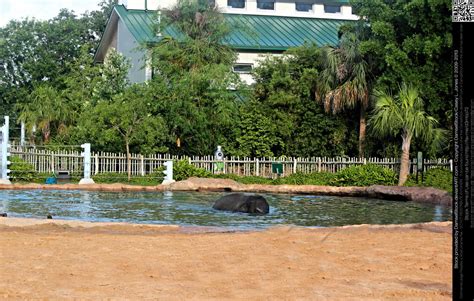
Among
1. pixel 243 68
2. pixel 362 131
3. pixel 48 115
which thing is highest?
pixel 243 68

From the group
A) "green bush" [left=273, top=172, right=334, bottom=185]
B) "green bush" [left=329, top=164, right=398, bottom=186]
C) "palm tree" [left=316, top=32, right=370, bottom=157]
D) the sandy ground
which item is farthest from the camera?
"palm tree" [left=316, top=32, right=370, bottom=157]

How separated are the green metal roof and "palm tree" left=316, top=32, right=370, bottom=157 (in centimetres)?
652

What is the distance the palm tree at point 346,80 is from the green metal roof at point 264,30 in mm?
6524

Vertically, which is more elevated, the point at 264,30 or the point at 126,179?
the point at 264,30

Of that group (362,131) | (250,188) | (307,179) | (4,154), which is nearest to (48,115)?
(4,154)

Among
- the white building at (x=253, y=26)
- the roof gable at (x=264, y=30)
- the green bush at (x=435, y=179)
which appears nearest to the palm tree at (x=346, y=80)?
the green bush at (x=435, y=179)

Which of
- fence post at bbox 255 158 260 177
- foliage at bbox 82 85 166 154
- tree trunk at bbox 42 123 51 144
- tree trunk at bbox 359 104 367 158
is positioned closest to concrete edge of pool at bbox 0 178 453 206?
foliage at bbox 82 85 166 154

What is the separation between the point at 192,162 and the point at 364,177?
675cm

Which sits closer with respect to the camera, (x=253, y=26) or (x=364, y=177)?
(x=364, y=177)

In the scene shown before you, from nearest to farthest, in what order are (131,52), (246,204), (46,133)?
1. (246,204)
2. (46,133)
3. (131,52)

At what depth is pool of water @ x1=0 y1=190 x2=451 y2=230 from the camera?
13.8m

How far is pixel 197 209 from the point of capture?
16.2 meters

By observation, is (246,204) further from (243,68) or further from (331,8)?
(331,8)

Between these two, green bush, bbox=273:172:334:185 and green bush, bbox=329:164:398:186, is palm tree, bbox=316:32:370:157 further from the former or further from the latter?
green bush, bbox=329:164:398:186
